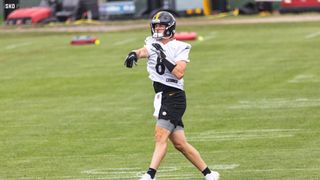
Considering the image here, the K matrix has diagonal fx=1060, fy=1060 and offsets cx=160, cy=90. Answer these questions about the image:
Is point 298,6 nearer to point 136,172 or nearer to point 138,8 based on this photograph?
point 138,8

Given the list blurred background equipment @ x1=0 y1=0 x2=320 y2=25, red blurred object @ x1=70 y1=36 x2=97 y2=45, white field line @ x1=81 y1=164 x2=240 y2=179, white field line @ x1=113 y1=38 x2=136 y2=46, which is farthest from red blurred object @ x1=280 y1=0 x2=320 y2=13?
white field line @ x1=81 y1=164 x2=240 y2=179

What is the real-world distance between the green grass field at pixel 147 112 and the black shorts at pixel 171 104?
1.23 meters

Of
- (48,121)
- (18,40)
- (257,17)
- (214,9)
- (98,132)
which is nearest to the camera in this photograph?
(98,132)

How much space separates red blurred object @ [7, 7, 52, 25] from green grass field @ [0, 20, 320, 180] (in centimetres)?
1861

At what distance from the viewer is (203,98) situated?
77.6 feet

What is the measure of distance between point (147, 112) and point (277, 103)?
277 centimetres

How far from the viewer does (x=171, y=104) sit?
39.4 ft

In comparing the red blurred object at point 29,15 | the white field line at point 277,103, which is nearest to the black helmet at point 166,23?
the white field line at point 277,103

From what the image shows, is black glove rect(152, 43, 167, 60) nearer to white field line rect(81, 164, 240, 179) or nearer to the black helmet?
the black helmet

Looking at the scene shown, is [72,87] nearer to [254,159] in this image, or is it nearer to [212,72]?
[212,72]

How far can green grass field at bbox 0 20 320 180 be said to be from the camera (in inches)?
561

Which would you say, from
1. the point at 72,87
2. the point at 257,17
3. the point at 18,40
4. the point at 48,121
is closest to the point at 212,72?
the point at 72,87

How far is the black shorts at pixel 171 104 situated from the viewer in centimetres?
1194

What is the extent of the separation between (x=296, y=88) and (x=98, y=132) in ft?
25.7
